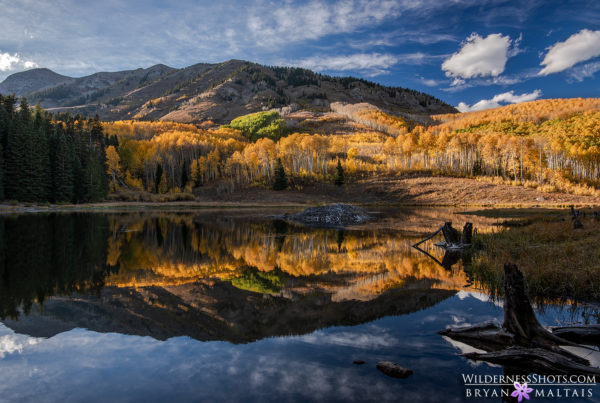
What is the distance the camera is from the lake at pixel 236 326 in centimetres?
568

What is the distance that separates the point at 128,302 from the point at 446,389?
9121mm

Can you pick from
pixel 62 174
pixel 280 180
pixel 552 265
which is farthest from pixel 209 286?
pixel 280 180

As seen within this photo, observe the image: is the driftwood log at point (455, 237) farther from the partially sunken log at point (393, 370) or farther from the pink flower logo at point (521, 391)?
the pink flower logo at point (521, 391)

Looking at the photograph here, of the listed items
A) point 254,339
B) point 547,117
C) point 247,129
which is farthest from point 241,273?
point 547,117

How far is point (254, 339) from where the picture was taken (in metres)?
7.70

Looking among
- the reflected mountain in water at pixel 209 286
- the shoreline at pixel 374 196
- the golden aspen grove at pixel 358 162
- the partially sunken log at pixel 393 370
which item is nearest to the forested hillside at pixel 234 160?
the golden aspen grove at pixel 358 162

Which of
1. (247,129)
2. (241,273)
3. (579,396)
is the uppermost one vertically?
(247,129)

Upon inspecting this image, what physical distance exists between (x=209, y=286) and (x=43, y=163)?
208 ft

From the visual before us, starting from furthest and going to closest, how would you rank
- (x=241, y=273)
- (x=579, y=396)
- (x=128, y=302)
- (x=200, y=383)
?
(x=241, y=273) < (x=128, y=302) < (x=200, y=383) < (x=579, y=396)

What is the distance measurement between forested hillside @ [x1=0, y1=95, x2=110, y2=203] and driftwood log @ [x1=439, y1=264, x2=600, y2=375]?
6758 centimetres

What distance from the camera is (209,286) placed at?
1212 cm

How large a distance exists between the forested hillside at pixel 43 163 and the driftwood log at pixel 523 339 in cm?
6758

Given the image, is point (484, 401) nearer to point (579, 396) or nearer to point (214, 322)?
point (579, 396)

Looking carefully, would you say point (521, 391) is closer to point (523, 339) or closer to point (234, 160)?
point (523, 339)
